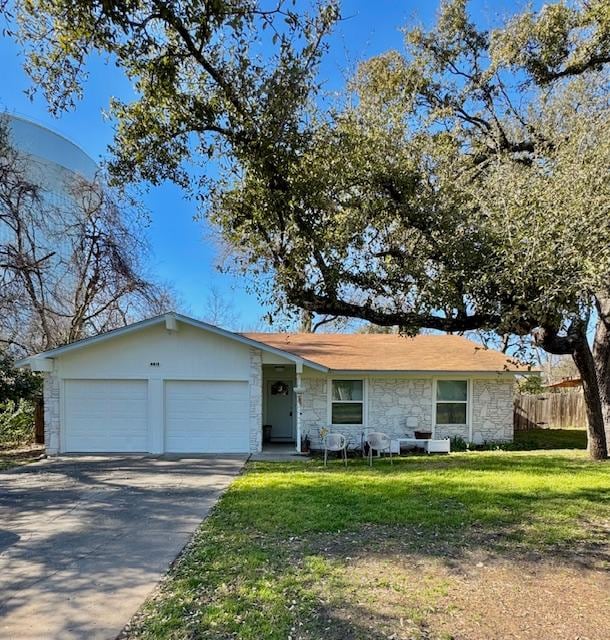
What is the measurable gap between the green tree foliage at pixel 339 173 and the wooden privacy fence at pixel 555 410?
43.2 feet

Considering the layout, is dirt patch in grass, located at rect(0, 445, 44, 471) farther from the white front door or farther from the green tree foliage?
the green tree foliage

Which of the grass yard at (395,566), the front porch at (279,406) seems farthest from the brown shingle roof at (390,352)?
the grass yard at (395,566)

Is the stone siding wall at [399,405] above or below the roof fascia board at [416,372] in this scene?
below

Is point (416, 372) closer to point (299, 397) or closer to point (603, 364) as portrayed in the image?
point (299, 397)

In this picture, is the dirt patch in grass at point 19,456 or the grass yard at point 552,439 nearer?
the dirt patch in grass at point 19,456

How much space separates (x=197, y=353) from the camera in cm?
1299

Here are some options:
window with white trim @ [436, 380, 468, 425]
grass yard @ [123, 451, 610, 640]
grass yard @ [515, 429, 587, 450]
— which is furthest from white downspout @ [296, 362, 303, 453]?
grass yard @ [515, 429, 587, 450]

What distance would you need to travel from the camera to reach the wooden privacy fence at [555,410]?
21.2 metres

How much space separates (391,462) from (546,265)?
7.58 m

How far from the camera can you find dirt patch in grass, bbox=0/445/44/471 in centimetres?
1180

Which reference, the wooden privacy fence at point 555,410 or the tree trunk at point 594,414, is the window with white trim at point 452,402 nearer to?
the tree trunk at point 594,414

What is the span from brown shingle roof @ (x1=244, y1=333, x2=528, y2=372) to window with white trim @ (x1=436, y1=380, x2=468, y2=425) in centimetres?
67

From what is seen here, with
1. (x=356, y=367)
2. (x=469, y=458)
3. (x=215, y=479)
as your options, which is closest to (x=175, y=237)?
(x=356, y=367)

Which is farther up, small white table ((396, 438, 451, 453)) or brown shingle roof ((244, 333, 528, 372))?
brown shingle roof ((244, 333, 528, 372))
